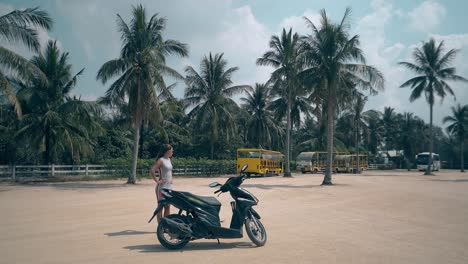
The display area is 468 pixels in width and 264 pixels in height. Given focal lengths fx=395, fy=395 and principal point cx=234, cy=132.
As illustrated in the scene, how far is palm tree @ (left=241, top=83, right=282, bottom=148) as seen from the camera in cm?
4572

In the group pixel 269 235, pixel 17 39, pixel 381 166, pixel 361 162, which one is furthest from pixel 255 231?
pixel 381 166

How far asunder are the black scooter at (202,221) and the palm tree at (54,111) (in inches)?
811

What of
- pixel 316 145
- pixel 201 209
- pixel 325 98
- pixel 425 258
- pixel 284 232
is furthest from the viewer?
pixel 316 145

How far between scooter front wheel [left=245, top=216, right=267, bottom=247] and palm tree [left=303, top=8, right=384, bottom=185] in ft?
57.5

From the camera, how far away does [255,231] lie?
690 cm

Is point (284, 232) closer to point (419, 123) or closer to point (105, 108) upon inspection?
point (105, 108)

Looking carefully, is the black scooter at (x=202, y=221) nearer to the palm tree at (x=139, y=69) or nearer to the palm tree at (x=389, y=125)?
the palm tree at (x=139, y=69)

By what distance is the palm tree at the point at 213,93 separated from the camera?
39.0 meters

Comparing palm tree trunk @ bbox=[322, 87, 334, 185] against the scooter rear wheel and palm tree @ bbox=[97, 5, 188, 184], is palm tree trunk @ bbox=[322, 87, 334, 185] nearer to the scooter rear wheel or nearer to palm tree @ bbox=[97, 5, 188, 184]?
palm tree @ bbox=[97, 5, 188, 184]

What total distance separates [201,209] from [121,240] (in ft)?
5.85

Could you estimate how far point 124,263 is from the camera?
18.6ft

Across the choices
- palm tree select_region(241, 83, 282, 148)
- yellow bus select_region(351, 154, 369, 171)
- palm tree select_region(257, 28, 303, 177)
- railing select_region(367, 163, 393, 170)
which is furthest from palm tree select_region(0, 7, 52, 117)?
railing select_region(367, 163, 393, 170)

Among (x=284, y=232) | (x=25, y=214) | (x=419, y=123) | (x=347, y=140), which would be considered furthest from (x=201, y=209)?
(x=419, y=123)

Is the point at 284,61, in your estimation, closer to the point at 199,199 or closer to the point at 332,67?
the point at 332,67
